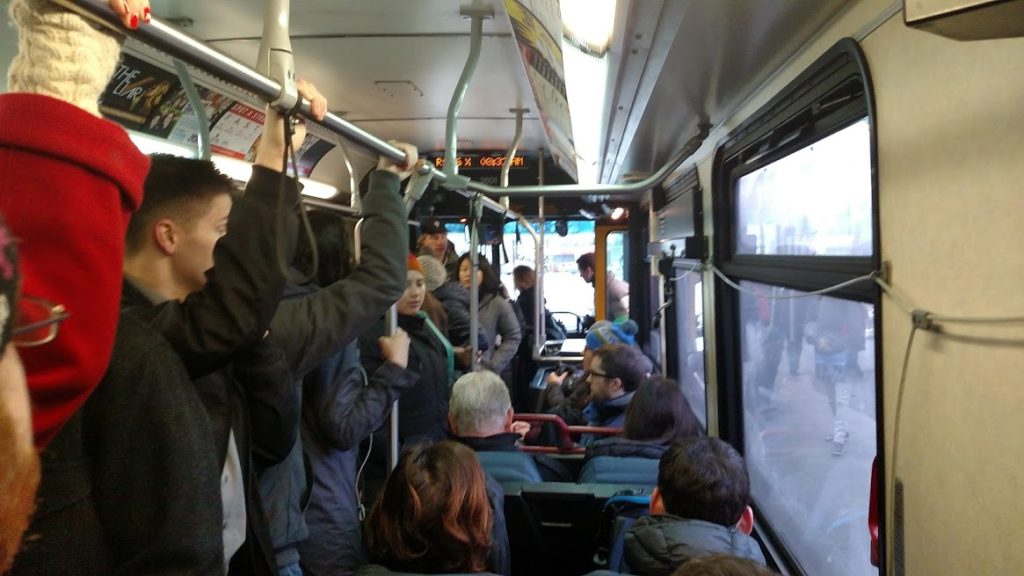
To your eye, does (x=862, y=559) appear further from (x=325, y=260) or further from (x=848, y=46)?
(x=325, y=260)

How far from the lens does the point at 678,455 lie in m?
1.72

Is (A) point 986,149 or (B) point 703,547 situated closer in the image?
(A) point 986,149

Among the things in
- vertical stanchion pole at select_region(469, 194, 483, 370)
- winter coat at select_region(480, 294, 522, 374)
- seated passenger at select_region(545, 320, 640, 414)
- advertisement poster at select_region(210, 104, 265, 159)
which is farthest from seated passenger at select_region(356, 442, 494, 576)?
winter coat at select_region(480, 294, 522, 374)

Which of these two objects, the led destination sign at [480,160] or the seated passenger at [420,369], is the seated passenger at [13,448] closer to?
the seated passenger at [420,369]

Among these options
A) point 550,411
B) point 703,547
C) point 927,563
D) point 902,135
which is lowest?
point 550,411

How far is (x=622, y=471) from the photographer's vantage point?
8.26ft

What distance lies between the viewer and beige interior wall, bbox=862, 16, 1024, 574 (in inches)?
36.5

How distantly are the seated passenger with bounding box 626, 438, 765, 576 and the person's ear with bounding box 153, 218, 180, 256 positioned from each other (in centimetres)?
121

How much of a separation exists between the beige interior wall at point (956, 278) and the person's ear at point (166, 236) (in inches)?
49.0

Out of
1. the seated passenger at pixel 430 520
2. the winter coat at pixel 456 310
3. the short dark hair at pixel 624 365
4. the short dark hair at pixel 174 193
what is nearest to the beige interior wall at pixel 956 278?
the seated passenger at pixel 430 520

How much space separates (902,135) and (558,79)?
963 millimetres

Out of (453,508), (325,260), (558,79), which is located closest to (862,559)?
(453,508)

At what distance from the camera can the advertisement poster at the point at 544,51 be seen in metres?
1.43

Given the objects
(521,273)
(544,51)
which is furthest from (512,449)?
(521,273)
